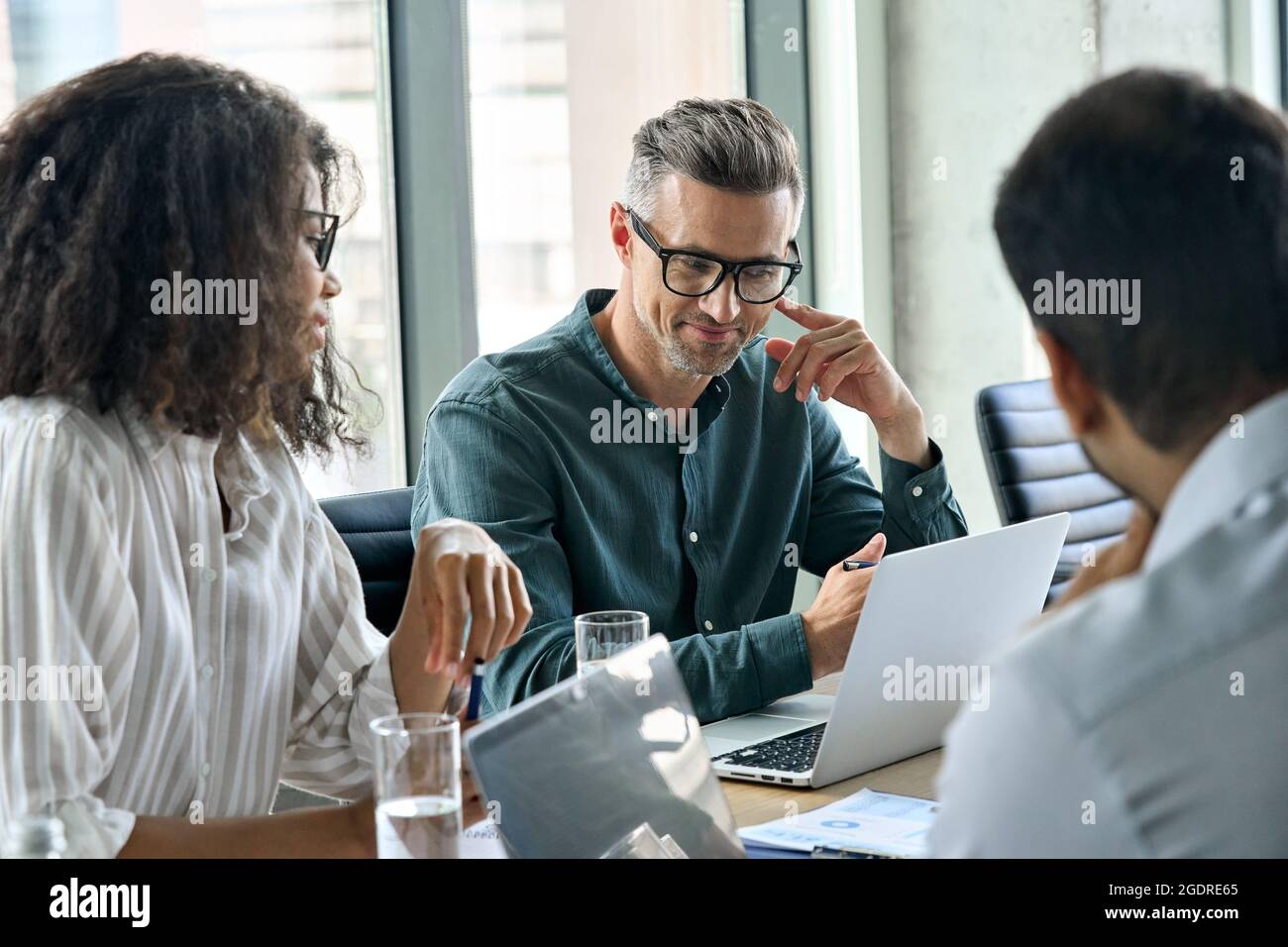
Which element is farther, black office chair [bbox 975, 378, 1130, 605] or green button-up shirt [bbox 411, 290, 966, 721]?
black office chair [bbox 975, 378, 1130, 605]

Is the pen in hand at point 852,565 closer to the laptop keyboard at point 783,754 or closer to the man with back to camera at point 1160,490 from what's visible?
the laptop keyboard at point 783,754

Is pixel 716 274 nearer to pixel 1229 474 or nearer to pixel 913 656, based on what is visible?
pixel 913 656

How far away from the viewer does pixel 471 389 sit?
202cm

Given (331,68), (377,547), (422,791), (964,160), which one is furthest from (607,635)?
(964,160)

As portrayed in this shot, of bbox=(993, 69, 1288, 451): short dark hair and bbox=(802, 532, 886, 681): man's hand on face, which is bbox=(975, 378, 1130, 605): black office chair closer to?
bbox=(802, 532, 886, 681): man's hand on face

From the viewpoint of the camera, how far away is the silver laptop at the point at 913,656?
1.40m

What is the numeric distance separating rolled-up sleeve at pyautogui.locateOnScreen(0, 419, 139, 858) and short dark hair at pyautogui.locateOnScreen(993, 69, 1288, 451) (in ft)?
2.82

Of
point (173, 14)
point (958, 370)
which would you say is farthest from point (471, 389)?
point (958, 370)

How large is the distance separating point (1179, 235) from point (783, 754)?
33.5 inches

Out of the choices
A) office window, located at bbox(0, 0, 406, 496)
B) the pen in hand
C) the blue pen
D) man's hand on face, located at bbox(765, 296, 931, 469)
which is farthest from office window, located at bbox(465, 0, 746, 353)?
the blue pen

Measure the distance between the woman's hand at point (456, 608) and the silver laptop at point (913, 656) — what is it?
0.28 metres

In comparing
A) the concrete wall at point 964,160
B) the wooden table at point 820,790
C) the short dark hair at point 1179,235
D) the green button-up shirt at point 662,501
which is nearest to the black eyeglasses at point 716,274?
the green button-up shirt at point 662,501

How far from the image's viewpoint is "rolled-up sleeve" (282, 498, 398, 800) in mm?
1580

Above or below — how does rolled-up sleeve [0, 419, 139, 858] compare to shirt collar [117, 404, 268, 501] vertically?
below
